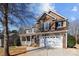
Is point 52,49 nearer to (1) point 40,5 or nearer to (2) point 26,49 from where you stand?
(2) point 26,49

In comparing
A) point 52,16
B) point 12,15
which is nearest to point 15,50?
point 12,15

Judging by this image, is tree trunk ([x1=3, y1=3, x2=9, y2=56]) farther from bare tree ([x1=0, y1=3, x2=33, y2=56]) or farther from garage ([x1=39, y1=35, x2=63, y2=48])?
garage ([x1=39, y1=35, x2=63, y2=48])

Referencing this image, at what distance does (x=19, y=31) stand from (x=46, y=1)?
0.51 m

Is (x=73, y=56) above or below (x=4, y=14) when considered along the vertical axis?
below

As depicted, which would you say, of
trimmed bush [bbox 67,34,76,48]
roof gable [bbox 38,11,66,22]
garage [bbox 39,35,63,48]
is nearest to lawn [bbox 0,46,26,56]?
garage [bbox 39,35,63,48]

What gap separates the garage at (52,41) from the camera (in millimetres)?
3094

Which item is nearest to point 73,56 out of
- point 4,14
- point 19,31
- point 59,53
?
point 59,53

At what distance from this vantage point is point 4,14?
312cm

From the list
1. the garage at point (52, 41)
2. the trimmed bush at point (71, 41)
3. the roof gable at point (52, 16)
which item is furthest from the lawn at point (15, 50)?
the trimmed bush at point (71, 41)

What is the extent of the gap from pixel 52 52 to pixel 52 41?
0.14 m

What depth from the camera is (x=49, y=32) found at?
3109 millimetres

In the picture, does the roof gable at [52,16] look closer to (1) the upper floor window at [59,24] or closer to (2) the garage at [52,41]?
(1) the upper floor window at [59,24]

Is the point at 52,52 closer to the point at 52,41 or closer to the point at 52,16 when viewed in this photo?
the point at 52,41

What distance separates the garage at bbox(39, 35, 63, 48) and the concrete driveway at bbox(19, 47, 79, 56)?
0.05 meters
